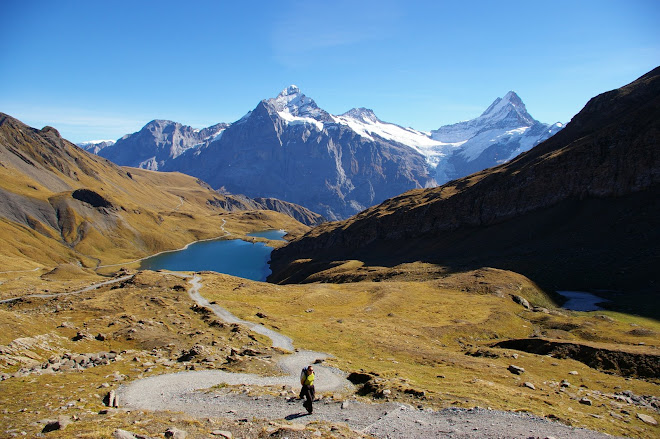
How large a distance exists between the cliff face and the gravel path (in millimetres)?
82687

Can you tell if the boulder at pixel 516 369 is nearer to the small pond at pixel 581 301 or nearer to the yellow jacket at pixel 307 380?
the yellow jacket at pixel 307 380

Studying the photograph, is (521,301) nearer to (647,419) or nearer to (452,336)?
(452,336)

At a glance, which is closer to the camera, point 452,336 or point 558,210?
point 452,336

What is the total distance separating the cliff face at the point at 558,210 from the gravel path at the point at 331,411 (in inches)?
3255

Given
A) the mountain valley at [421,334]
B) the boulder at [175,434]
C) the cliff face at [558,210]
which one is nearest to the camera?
the boulder at [175,434]

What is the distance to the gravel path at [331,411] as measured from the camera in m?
20.9

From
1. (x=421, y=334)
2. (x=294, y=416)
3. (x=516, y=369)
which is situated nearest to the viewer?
(x=294, y=416)

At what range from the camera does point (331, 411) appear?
23.9 metres

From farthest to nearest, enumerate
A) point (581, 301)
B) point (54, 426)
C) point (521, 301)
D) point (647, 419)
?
point (581, 301) → point (521, 301) → point (647, 419) → point (54, 426)

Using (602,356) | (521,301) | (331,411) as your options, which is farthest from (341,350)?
(521,301)

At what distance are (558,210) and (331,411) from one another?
134 meters

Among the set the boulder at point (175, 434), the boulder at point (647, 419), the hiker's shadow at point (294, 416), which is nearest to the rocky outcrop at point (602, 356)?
the boulder at point (647, 419)

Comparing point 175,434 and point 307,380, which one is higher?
point 307,380

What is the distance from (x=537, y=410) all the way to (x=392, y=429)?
10.2 m
